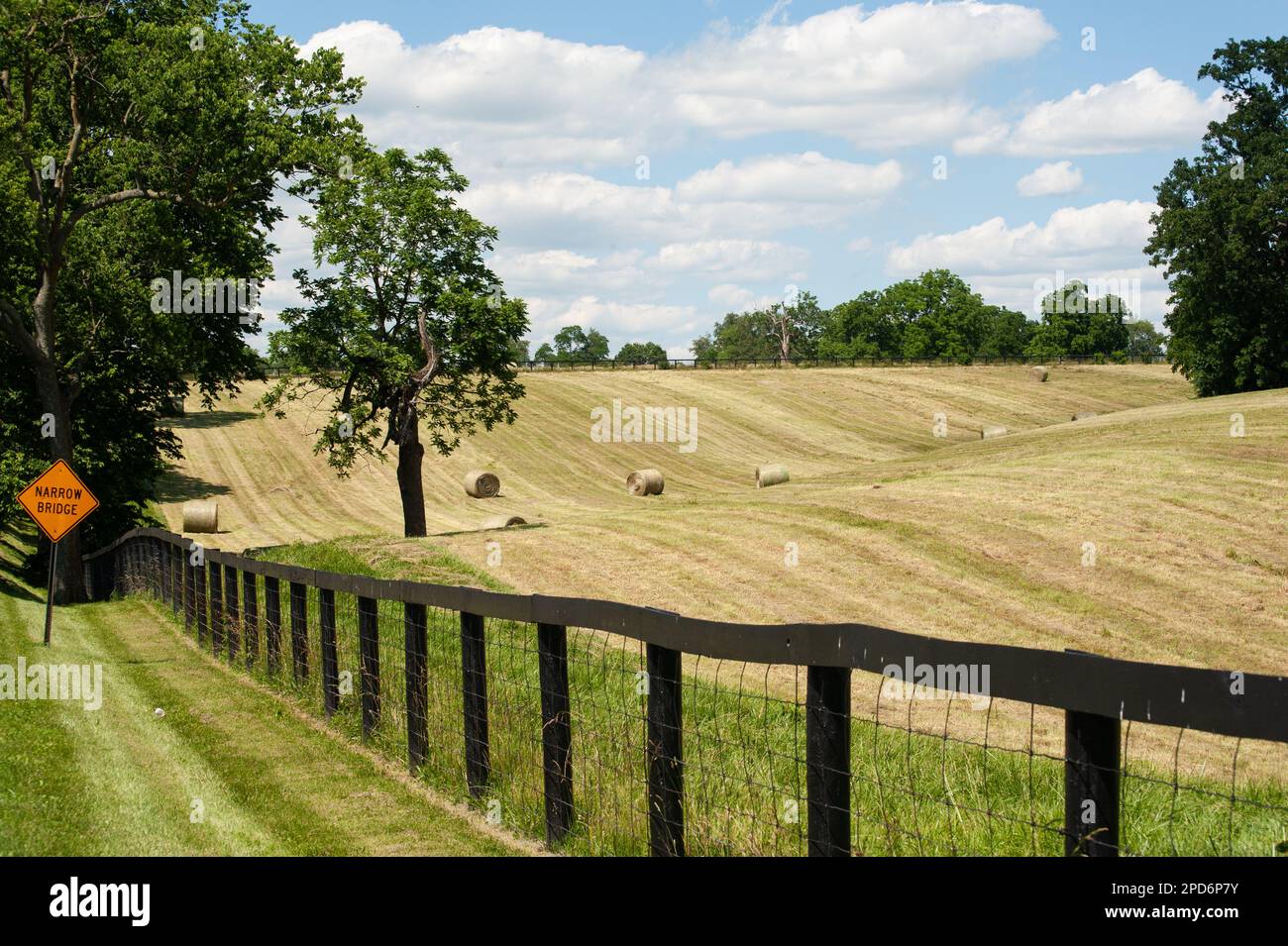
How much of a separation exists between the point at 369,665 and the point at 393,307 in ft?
92.9

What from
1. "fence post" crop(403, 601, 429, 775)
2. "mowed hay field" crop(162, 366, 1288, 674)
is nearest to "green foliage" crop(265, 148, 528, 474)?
"mowed hay field" crop(162, 366, 1288, 674)

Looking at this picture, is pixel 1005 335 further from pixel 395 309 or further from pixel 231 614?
pixel 231 614

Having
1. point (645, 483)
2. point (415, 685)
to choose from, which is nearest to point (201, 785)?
point (415, 685)

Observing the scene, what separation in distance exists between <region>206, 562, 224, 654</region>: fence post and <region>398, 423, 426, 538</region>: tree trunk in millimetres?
20481

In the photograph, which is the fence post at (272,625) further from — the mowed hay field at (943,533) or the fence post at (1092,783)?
the fence post at (1092,783)

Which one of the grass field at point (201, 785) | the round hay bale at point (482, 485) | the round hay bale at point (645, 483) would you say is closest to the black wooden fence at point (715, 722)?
the grass field at point (201, 785)

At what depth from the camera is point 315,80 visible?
3603 cm

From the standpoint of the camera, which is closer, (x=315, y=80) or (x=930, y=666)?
(x=930, y=666)

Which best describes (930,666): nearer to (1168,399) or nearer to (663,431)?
(663,431)

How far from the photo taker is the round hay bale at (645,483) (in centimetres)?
5559

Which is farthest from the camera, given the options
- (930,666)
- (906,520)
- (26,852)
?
(906,520)

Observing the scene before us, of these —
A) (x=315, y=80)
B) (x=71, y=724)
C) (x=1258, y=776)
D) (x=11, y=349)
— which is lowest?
(x=1258, y=776)

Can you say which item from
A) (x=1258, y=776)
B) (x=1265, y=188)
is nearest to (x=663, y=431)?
(x=1265, y=188)

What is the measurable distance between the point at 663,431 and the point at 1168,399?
38744 mm
